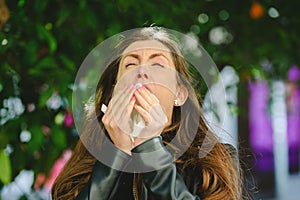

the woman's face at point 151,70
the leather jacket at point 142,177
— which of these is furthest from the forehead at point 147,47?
the leather jacket at point 142,177

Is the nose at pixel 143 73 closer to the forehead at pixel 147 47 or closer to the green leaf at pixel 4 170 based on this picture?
the forehead at pixel 147 47

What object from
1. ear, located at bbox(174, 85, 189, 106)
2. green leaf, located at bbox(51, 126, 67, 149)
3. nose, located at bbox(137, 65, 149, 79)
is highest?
nose, located at bbox(137, 65, 149, 79)

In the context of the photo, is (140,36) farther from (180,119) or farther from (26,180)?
(26,180)

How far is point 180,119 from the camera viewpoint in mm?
706

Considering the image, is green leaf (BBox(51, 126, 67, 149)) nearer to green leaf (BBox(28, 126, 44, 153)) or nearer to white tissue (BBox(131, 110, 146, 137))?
green leaf (BBox(28, 126, 44, 153))

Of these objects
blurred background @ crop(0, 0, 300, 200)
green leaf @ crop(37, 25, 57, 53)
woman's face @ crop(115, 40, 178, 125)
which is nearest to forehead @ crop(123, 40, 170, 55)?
woman's face @ crop(115, 40, 178, 125)

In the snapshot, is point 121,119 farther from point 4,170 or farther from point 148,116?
point 4,170

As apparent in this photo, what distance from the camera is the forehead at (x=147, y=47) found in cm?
68

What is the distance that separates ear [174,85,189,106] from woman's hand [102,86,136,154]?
8 cm

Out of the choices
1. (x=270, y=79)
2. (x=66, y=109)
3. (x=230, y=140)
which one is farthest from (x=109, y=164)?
(x=270, y=79)

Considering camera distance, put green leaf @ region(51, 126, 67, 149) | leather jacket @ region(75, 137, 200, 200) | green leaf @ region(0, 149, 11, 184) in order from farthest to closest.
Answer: green leaf @ region(51, 126, 67, 149) < green leaf @ region(0, 149, 11, 184) < leather jacket @ region(75, 137, 200, 200)

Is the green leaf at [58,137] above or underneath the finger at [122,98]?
underneath

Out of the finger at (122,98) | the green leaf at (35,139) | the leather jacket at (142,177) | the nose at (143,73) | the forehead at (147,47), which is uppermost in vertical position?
the forehead at (147,47)

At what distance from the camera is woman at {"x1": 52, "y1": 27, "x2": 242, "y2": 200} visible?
62 centimetres
